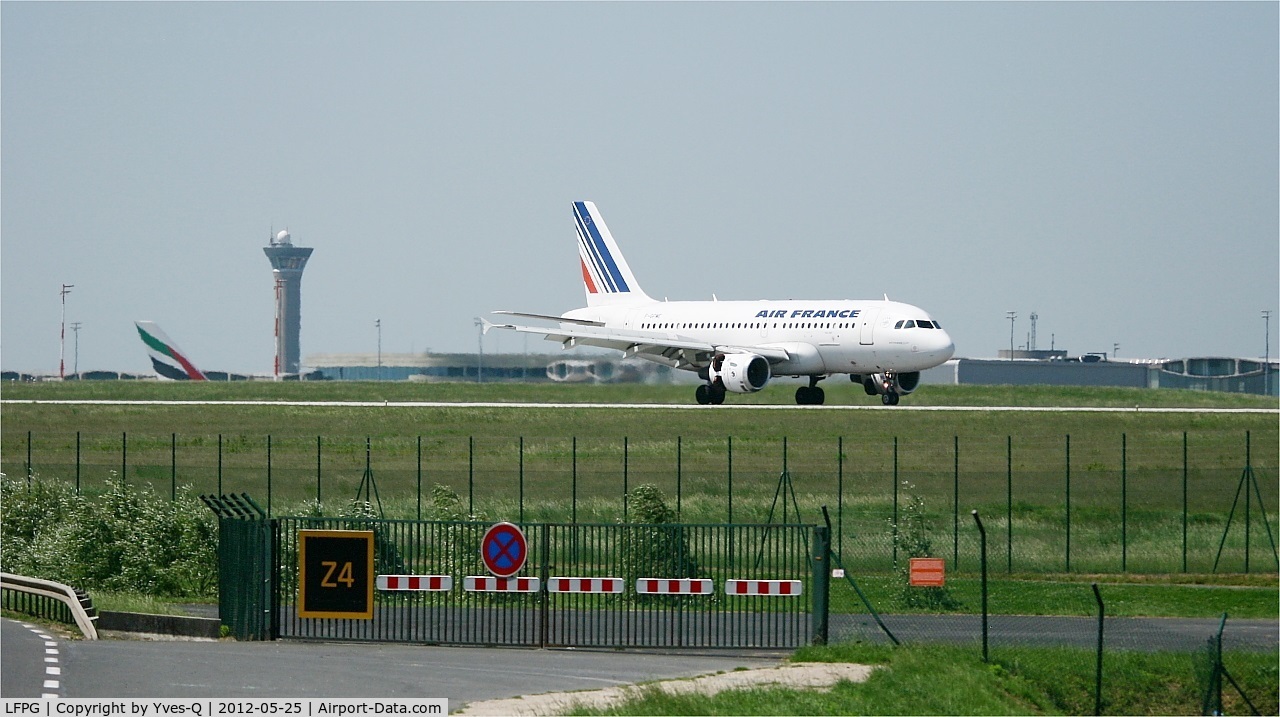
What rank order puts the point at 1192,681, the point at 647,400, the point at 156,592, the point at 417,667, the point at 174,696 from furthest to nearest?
1. the point at 647,400
2. the point at 156,592
3. the point at 1192,681
4. the point at 417,667
5. the point at 174,696

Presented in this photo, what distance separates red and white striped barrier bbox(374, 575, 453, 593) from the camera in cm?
2141

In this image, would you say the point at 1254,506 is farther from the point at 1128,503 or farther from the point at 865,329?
the point at 865,329

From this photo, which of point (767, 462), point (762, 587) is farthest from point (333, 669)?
point (767, 462)

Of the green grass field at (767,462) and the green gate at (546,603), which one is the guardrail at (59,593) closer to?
the green gate at (546,603)

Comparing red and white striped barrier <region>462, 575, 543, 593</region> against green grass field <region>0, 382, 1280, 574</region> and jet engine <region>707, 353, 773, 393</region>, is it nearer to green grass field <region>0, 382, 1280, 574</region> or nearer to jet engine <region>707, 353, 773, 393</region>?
green grass field <region>0, 382, 1280, 574</region>

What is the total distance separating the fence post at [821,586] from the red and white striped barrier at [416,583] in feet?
16.2

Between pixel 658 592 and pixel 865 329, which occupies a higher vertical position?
pixel 865 329

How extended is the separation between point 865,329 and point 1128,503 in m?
18.9

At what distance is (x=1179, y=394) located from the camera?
75.8m

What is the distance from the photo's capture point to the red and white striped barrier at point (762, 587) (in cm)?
2103

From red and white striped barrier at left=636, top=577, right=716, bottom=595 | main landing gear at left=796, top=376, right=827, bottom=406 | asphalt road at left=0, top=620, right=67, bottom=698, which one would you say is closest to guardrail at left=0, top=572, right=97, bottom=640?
asphalt road at left=0, top=620, right=67, bottom=698

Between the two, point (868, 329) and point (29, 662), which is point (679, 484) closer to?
point (29, 662)

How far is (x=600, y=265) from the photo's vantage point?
72.3m

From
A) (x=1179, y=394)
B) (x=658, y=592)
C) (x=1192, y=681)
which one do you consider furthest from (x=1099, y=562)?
(x=1179, y=394)
